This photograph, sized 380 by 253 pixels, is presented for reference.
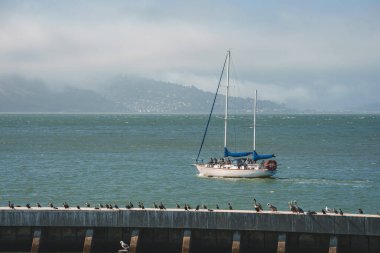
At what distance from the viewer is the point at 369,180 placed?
7569cm

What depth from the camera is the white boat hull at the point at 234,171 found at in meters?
77.8

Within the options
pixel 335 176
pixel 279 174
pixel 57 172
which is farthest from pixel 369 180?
pixel 57 172

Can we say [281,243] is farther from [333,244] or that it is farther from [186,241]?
[186,241]

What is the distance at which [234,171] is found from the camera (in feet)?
255

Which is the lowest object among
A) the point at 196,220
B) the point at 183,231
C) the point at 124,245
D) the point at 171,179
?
the point at 171,179

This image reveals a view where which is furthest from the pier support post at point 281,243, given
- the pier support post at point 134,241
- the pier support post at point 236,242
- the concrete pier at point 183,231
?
the pier support post at point 134,241

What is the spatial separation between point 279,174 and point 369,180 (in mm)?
11111

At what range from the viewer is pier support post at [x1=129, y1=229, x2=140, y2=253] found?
3856 centimetres

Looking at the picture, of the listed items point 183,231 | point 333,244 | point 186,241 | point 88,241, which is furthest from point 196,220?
point 333,244

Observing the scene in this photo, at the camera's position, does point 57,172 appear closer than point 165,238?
No

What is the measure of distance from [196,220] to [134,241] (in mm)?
3408

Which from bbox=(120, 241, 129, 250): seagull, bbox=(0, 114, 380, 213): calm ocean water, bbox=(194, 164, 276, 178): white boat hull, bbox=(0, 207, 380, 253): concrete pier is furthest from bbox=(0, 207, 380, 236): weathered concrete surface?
bbox=(194, 164, 276, 178): white boat hull

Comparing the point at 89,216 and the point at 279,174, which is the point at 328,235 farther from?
the point at 279,174

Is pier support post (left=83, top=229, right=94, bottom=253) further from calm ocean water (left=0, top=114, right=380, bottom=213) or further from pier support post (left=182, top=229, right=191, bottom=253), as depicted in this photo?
calm ocean water (left=0, top=114, right=380, bottom=213)
